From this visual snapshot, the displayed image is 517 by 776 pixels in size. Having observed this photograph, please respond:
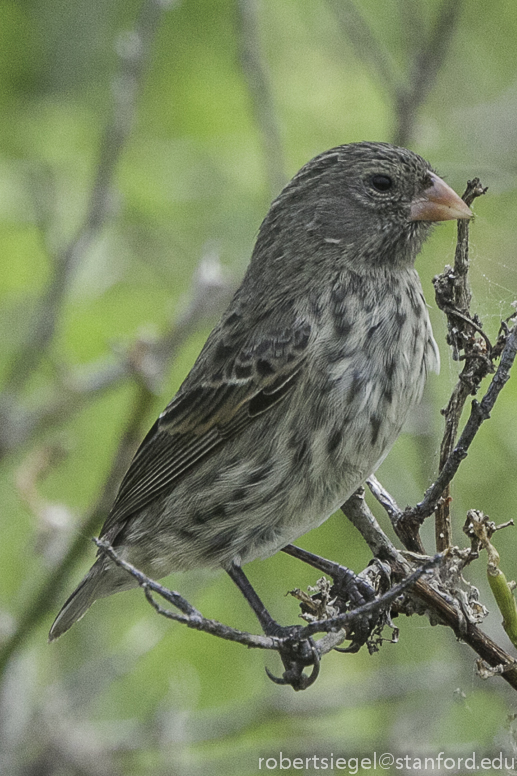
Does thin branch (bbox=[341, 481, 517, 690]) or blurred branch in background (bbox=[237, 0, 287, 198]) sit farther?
blurred branch in background (bbox=[237, 0, 287, 198])

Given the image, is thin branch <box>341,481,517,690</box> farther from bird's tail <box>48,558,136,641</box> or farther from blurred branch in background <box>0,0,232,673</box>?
blurred branch in background <box>0,0,232,673</box>

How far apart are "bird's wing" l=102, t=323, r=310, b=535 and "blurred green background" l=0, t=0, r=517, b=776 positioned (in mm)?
246

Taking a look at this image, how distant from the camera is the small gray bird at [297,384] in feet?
11.0

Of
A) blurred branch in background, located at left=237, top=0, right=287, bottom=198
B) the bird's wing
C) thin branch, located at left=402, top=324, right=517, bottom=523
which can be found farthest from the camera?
blurred branch in background, located at left=237, top=0, right=287, bottom=198

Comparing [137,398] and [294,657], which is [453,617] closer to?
[294,657]

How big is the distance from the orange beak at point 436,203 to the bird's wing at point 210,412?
0.58m

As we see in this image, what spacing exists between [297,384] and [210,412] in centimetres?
43

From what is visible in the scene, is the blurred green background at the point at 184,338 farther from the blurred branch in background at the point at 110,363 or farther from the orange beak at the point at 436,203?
the orange beak at the point at 436,203

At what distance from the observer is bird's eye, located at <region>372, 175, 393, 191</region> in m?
3.73

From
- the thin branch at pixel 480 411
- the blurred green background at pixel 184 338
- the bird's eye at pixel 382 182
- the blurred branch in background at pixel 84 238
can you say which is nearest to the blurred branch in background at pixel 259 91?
the blurred green background at pixel 184 338

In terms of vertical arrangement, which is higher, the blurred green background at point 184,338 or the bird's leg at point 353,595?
the blurred green background at point 184,338

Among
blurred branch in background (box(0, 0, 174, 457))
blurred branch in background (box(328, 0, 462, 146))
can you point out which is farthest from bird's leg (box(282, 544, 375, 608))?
blurred branch in background (box(328, 0, 462, 146))

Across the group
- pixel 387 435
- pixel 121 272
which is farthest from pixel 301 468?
pixel 121 272

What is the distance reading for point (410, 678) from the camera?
15.0 ft
